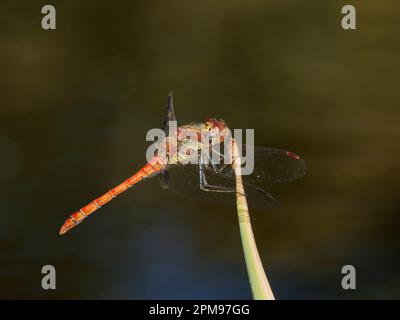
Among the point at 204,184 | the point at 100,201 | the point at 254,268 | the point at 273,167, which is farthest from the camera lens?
the point at 100,201

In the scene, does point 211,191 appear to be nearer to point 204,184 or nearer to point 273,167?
point 204,184

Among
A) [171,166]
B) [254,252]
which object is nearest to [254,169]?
[171,166]

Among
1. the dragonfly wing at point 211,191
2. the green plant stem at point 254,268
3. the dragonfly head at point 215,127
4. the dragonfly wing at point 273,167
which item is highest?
the dragonfly head at point 215,127

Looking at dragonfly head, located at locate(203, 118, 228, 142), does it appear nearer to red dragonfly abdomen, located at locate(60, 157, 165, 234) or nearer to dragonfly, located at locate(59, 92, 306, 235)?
dragonfly, located at locate(59, 92, 306, 235)

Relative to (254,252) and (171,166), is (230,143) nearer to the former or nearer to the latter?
(171,166)

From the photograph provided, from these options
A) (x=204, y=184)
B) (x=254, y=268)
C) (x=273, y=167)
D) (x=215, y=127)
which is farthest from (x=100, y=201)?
(x=254, y=268)

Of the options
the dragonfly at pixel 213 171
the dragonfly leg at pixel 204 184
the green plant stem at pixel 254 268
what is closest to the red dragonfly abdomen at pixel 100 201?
the dragonfly at pixel 213 171

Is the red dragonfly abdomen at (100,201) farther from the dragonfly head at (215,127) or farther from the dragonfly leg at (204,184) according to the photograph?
the dragonfly head at (215,127)
